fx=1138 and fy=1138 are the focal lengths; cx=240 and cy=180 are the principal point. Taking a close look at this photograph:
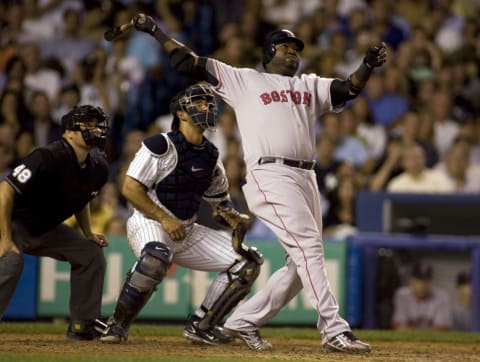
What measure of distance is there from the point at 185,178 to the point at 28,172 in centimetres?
100

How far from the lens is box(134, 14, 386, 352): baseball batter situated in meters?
6.93

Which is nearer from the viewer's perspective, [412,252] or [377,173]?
[412,252]

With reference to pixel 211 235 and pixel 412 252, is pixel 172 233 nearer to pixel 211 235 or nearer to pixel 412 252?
pixel 211 235

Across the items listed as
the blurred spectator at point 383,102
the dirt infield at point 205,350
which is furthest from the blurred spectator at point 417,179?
the dirt infield at point 205,350

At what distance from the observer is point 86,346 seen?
283 inches

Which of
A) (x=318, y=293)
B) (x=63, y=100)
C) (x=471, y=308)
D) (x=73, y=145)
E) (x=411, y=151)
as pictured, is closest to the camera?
(x=318, y=293)

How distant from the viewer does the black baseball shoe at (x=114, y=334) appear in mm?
7281

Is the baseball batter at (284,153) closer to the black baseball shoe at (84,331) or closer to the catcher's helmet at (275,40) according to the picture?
the catcher's helmet at (275,40)

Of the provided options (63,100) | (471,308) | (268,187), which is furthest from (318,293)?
(63,100)

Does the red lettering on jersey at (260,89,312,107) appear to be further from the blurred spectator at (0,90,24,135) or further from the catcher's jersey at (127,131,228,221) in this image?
the blurred spectator at (0,90,24,135)

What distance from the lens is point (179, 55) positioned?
281 inches

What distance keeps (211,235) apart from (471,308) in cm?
351

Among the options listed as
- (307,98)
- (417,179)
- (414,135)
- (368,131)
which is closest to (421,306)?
(417,179)

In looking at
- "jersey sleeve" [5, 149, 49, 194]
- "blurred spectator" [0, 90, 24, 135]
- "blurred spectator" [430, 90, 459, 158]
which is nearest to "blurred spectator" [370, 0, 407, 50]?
"blurred spectator" [430, 90, 459, 158]
